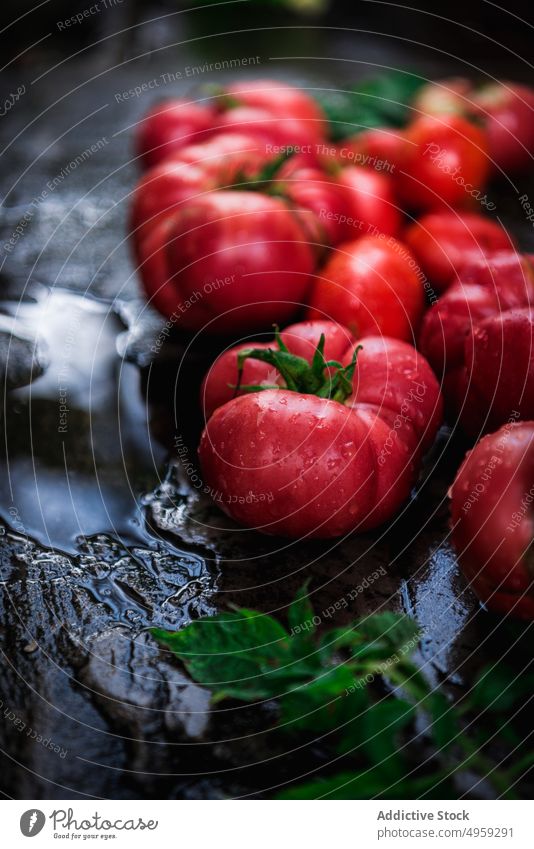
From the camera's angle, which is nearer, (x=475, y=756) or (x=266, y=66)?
(x=475, y=756)

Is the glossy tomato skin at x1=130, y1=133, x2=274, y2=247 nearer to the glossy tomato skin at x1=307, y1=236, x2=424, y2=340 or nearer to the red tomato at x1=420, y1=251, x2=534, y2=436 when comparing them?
the glossy tomato skin at x1=307, y1=236, x2=424, y2=340

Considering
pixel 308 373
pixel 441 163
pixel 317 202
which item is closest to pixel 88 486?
pixel 308 373

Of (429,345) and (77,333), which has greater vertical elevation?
(77,333)

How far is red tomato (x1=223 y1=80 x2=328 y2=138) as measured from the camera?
114 centimetres

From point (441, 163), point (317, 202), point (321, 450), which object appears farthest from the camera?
point (441, 163)

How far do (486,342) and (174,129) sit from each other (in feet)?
2.18

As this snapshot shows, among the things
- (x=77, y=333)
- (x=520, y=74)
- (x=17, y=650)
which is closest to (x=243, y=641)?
(x=17, y=650)

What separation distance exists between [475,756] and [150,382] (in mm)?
468

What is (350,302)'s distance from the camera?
0.78 m

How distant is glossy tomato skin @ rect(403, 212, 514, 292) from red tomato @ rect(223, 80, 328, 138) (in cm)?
30

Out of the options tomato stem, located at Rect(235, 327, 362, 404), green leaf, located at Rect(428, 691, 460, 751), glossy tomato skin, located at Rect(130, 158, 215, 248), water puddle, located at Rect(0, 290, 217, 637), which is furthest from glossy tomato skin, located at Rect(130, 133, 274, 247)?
green leaf, located at Rect(428, 691, 460, 751)

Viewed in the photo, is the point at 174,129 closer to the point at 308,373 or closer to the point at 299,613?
the point at 308,373
